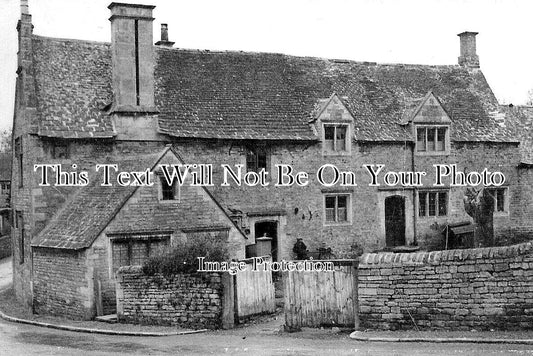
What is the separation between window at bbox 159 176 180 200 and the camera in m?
23.2

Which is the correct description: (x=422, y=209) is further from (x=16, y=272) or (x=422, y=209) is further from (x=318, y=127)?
(x=16, y=272)

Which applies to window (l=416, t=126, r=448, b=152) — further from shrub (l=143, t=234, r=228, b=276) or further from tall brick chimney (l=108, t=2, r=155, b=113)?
shrub (l=143, t=234, r=228, b=276)

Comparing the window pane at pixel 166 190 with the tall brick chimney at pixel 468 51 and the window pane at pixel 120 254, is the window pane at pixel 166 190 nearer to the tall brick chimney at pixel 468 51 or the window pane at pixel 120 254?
the window pane at pixel 120 254

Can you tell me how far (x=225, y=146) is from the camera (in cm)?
2845

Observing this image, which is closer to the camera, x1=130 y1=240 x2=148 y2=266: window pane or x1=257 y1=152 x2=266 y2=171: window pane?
x1=130 y1=240 x2=148 y2=266: window pane

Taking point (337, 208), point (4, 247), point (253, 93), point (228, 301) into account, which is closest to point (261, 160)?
point (253, 93)

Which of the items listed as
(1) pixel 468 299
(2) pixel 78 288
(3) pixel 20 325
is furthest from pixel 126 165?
(1) pixel 468 299

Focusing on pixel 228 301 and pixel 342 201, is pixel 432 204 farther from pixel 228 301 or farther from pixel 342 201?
pixel 228 301

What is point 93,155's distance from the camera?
26312 mm

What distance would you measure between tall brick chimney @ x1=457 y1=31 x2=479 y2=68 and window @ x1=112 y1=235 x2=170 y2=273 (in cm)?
2114

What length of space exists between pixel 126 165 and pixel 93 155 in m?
2.60

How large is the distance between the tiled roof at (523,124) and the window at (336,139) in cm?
900

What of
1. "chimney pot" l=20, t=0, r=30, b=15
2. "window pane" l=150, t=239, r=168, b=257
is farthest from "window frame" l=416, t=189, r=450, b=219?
"chimney pot" l=20, t=0, r=30, b=15

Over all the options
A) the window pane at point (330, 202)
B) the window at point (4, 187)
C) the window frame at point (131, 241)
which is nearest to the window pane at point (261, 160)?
the window pane at point (330, 202)
